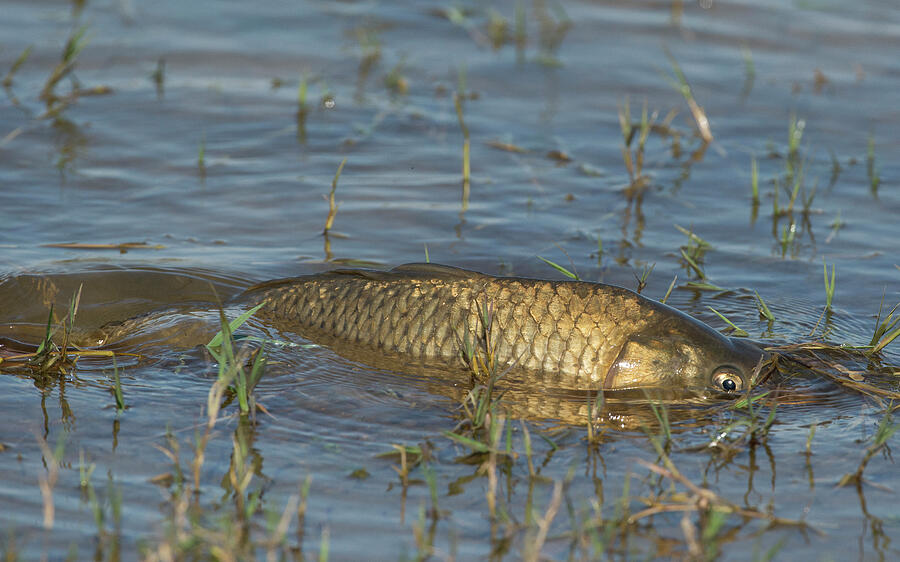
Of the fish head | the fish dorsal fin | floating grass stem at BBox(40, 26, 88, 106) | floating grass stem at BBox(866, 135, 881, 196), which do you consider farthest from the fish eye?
floating grass stem at BBox(40, 26, 88, 106)

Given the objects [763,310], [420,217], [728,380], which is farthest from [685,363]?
[420,217]

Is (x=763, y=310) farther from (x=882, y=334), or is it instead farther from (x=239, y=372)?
(x=239, y=372)

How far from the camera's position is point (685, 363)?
4.27 metres

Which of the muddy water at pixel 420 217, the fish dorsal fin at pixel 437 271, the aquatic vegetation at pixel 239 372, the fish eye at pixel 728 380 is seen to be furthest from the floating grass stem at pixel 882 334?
the aquatic vegetation at pixel 239 372

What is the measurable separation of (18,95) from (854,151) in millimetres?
5693

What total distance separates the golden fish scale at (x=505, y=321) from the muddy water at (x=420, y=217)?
0.51ft

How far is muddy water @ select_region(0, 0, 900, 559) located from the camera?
3.38m

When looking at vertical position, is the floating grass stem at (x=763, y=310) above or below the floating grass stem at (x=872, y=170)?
below

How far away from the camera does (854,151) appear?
732cm

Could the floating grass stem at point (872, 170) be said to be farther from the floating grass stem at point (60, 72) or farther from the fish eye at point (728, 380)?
the floating grass stem at point (60, 72)

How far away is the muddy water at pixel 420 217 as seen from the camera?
11.1 feet

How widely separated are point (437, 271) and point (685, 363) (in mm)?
1066

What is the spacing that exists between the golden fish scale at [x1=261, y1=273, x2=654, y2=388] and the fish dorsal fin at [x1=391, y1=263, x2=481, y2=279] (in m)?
0.02

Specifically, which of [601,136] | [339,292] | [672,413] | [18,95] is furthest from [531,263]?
[18,95]
